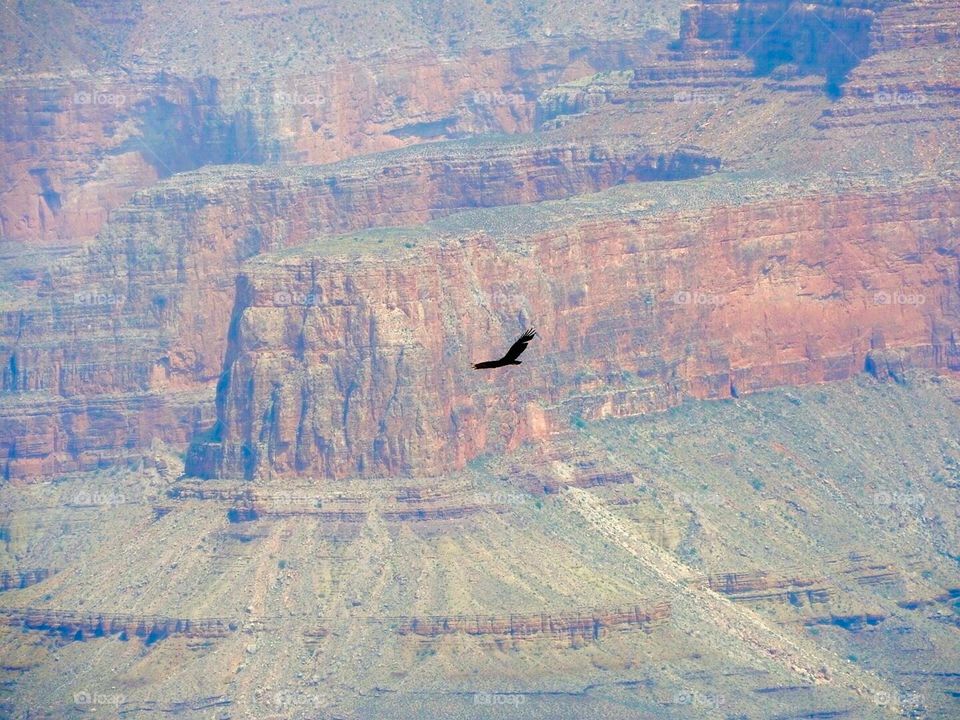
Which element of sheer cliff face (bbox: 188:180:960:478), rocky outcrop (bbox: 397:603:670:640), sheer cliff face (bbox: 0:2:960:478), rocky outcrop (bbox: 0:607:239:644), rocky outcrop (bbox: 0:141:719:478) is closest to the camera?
rocky outcrop (bbox: 397:603:670:640)

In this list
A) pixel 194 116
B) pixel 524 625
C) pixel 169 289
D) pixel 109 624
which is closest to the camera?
pixel 524 625

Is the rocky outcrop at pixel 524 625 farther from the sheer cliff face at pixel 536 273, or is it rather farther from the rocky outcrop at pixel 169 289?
the rocky outcrop at pixel 169 289

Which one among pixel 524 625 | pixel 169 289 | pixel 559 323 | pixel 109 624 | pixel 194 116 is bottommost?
pixel 524 625

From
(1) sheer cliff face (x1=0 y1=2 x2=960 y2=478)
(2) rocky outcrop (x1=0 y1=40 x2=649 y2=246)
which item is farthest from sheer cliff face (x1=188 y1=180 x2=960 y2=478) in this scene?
(2) rocky outcrop (x1=0 y1=40 x2=649 y2=246)

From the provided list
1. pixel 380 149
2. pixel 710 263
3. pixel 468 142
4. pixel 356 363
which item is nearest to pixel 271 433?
pixel 356 363

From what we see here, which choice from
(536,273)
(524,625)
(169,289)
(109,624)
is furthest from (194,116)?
(524,625)

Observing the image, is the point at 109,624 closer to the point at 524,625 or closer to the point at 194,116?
the point at 524,625

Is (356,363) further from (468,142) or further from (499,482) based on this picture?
(468,142)

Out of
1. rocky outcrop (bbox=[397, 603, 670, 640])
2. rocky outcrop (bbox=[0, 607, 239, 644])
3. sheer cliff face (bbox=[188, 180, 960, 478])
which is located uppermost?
sheer cliff face (bbox=[188, 180, 960, 478])

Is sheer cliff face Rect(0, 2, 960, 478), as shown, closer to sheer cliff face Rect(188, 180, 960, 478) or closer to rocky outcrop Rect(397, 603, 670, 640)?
sheer cliff face Rect(188, 180, 960, 478)
